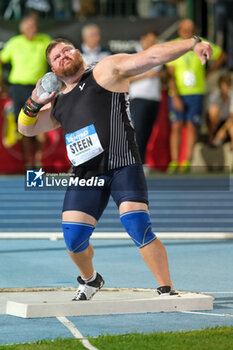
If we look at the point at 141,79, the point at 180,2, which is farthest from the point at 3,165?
the point at 180,2

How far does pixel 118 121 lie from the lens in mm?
6781

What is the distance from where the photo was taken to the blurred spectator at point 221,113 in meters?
18.2

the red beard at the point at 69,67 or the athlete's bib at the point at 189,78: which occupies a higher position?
the red beard at the point at 69,67

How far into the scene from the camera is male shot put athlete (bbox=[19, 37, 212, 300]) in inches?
265

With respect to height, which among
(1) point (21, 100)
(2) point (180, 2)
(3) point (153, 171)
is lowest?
(3) point (153, 171)

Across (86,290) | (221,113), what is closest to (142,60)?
(86,290)

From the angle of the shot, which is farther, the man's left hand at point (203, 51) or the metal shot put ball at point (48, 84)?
the metal shot put ball at point (48, 84)

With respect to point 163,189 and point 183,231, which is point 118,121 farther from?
point 163,189

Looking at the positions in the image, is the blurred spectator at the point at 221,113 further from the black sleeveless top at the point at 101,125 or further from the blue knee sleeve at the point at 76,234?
the blue knee sleeve at the point at 76,234

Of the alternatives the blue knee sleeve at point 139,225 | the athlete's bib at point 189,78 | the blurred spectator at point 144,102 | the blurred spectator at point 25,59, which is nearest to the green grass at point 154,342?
the blue knee sleeve at point 139,225

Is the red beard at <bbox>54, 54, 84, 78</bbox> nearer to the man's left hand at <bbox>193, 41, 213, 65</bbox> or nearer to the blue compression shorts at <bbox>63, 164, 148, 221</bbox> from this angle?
the blue compression shorts at <bbox>63, 164, 148, 221</bbox>

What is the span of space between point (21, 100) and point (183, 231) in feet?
19.5

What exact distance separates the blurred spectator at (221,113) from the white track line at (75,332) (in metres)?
12.4

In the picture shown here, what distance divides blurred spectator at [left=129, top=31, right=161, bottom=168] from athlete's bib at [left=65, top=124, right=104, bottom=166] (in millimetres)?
9832
